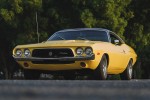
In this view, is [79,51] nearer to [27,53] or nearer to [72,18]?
[27,53]

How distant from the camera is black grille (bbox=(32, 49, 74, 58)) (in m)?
9.62

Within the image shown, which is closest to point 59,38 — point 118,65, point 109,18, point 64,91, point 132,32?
point 118,65

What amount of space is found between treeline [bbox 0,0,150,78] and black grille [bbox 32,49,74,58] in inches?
761

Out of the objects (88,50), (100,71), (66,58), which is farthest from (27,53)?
(100,71)

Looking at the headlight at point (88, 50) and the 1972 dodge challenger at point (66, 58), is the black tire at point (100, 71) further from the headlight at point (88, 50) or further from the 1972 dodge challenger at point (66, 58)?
the headlight at point (88, 50)

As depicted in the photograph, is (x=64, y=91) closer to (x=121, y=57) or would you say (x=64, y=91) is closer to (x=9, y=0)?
(x=121, y=57)

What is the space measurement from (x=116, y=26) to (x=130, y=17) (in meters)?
1.96

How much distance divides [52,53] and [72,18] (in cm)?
2155

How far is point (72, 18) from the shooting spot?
31.1m

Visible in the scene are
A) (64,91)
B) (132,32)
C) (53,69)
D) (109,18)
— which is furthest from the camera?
(132,32)

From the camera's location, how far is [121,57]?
11609 mm

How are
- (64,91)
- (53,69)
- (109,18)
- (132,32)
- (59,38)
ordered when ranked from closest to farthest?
(64,91) → (53,69) → (59,38) → (109,18) → (132,32)

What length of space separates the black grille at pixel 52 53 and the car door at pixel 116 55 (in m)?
1.38

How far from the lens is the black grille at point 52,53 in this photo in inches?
379
